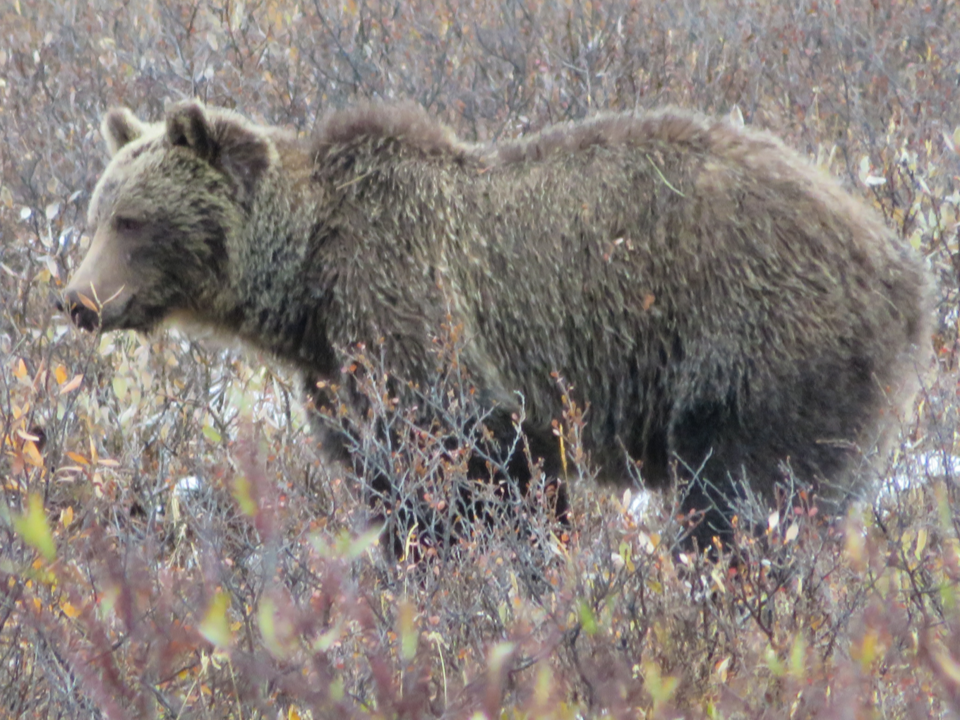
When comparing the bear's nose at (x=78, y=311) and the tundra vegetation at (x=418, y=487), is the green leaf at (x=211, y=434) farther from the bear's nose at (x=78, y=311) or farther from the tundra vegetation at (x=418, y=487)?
the bear's nose at (x=78, y=311)

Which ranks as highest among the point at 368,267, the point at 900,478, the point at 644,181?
the point at 644,181

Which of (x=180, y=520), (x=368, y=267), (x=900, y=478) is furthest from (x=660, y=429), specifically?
(x=180, y=520)

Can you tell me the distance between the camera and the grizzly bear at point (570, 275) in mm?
3922

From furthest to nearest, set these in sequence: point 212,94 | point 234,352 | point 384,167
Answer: point 212,94
point 234,352
point 384,167

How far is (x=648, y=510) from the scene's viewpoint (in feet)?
14.3

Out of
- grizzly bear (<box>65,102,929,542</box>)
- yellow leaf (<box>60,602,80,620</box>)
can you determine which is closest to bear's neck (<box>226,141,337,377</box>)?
grizzly bear (<box>65,102,929,542</box>)

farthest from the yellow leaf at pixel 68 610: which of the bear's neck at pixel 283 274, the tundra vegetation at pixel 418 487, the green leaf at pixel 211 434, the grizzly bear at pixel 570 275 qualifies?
the green leaf at pixel 211 434

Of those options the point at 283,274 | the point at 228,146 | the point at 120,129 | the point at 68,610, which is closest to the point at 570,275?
the point at 283,274

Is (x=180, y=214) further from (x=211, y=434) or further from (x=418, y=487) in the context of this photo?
(x=418, y=487)

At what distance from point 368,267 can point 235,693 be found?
5.94 ft

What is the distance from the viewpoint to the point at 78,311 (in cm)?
409

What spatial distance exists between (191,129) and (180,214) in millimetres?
294

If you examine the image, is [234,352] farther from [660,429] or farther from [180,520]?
[660,429]

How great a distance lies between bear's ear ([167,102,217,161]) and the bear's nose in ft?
2.25
